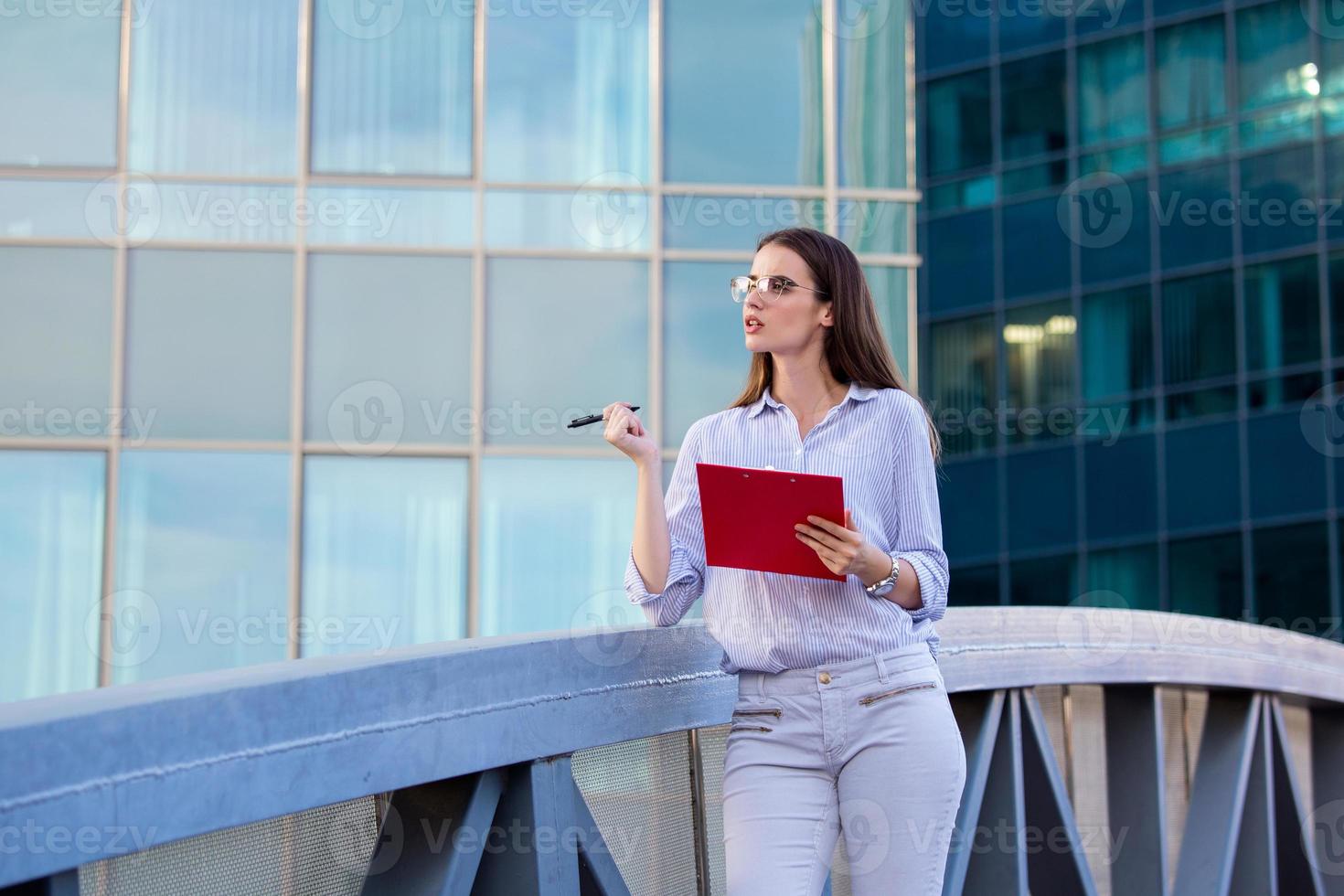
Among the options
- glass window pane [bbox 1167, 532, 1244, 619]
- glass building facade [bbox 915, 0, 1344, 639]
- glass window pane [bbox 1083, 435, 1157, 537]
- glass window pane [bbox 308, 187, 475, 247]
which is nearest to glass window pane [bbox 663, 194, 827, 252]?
glass window pane [bbox 308, 187, 475, 247]

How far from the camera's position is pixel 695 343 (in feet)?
34.4

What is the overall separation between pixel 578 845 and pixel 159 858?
0.80 metres

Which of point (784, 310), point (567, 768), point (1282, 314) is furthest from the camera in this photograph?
point (1282, 314)

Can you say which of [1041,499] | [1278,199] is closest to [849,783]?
[1278,199]

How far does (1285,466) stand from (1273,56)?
5.71 meters

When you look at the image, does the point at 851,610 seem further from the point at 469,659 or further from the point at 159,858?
the point at 159,858

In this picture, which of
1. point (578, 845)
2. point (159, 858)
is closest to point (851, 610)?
point (578, 845)

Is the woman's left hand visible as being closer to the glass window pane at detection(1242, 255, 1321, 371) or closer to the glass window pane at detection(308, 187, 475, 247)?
the glass window pane at detection(308, 187, 475, 247)

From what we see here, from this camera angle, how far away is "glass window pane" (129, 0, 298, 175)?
32.8 ft

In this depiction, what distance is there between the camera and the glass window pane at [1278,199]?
70.1 ft

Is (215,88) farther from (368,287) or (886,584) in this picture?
(886,584)

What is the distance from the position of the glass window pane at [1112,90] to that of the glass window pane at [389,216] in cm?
1546

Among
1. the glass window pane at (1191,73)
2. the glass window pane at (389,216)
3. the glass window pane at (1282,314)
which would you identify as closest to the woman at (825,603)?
the glass window pane at (389,216)

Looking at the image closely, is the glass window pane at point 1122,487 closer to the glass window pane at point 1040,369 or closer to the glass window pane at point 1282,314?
the glass window pane at point 1040,369
